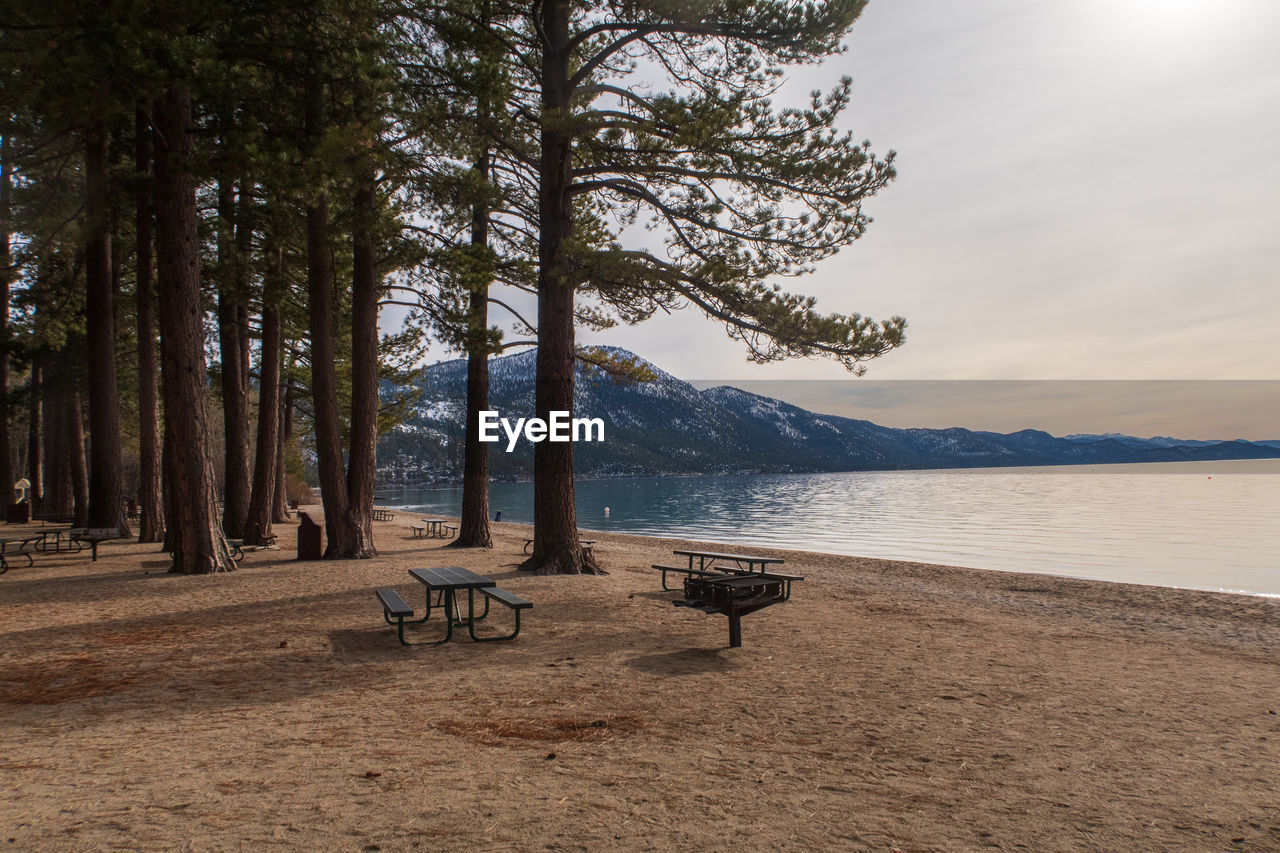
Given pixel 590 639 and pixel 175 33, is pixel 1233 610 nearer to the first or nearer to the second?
pixel 590 639

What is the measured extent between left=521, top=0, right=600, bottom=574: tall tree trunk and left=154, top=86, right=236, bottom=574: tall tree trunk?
5.04 meters

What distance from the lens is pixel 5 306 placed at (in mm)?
22344

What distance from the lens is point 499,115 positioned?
38.5 ft

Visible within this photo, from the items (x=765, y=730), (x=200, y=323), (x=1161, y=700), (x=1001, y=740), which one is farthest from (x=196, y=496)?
(x=1161, y=700)

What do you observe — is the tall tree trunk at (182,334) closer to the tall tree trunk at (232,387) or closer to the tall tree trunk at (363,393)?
the tall tree trunk at (363,393)

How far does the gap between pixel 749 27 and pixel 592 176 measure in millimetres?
3310

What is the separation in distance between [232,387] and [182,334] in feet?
17.3

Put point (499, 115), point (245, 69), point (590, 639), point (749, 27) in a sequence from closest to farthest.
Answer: point (590, 639)
point (749, 27)
point (245, 69)
point (499, 115)

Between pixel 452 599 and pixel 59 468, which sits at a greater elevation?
pixel 59 468

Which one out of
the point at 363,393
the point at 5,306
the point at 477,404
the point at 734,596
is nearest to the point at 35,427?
the point at 5,306

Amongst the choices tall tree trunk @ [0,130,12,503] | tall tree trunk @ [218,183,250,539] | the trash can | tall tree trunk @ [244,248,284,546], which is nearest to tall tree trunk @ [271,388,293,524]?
tall tree trunk @ [0,130,12,503]

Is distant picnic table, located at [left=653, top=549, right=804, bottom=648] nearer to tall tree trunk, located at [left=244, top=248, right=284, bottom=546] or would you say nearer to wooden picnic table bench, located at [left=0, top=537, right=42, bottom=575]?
wooden picnic table bench, located at [left=0, top=537, right=42, bottom=575]

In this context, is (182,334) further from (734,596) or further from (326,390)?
(734,596)

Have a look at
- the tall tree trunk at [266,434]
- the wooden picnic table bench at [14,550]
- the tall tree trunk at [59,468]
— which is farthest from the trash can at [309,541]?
the tall tree trunk at [59,468]
